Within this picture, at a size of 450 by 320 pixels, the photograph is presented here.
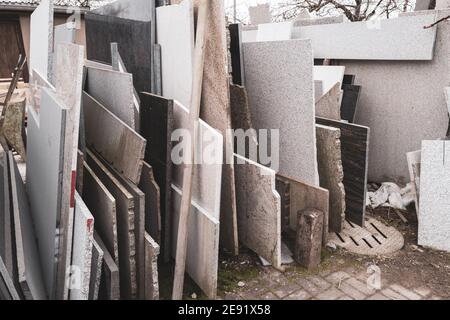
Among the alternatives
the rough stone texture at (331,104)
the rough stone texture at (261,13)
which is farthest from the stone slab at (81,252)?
the rough stone texture at (261,13)

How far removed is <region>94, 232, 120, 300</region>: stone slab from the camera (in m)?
1.96

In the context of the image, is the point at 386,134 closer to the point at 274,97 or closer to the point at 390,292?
the point at 274,97

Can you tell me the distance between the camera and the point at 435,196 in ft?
9.28

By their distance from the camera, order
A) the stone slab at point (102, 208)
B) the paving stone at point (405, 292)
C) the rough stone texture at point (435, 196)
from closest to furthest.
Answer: the stone slab at point (102, 208) < the paving stone at point (405, 292) < the rough stone texture at point (435, 196)

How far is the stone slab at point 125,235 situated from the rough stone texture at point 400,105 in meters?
2.89

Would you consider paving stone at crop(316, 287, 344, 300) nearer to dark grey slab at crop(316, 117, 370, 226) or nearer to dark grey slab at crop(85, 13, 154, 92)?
dark grey slab at crop(316, 117, 370, 226)

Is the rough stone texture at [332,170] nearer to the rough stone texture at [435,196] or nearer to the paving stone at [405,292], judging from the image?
the rough stone texture at [435,196]

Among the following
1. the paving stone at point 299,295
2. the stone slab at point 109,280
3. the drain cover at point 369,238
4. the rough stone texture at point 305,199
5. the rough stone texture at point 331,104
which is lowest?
the paving stone at point 299,295

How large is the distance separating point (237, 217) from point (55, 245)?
1.31 m

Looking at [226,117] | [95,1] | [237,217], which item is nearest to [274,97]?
[226,117]

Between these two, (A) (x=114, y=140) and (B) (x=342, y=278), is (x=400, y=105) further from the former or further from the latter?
(A) (x=114, y=140)

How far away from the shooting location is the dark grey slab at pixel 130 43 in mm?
3262

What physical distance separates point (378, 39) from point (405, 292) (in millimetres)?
2537
